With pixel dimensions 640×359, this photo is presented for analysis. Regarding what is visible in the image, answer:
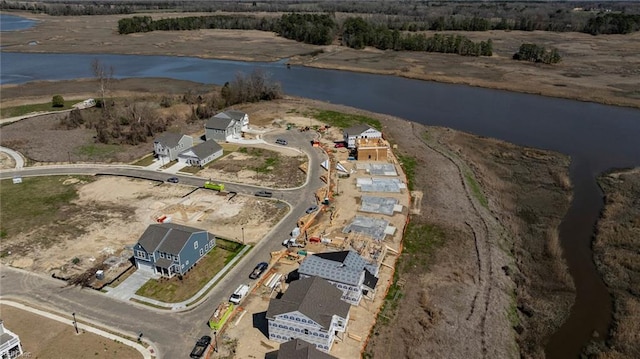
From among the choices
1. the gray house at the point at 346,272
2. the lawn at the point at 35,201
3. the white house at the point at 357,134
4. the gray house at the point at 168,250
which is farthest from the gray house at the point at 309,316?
the white house at the point at 357,134

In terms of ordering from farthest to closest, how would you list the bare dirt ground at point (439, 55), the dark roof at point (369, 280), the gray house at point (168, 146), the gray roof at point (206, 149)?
1. the bare dirt ground at point (439, 55)
2. the gray house at point (168, 146)
3. the gray roof at point (206, 149)
4. the dark roof at point (369, 280)

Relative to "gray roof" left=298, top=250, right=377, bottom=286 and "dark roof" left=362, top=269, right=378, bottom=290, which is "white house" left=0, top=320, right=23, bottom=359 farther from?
"dark roof" left=362, top=269, right=378, bottom=290

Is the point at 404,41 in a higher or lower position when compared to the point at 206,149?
higher

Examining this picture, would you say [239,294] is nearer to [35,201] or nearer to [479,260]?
[479,260]

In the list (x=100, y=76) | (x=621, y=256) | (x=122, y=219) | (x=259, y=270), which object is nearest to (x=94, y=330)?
(x=259, y=270)

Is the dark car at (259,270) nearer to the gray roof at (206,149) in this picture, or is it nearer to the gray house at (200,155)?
the gray house at (200,155)

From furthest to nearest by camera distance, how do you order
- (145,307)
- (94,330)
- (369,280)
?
(369,280)
(145,307)
(94,330)
